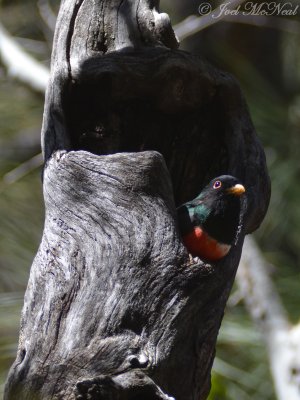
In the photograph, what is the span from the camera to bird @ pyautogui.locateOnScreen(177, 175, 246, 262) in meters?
3.01

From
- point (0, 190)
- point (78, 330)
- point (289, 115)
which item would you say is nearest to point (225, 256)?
point (78, 330)

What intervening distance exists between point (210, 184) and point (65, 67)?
697 millimetres

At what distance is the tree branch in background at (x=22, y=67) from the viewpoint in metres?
5.43

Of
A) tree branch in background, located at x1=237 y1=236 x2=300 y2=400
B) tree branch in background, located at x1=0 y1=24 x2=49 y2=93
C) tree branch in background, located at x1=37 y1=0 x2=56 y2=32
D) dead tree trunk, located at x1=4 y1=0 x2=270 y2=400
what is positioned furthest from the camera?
tree branch in background, located at x1=37 y1=0 x2=56 y2=32

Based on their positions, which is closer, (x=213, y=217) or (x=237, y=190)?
(x=237, y=190)

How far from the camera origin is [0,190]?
6.04 m

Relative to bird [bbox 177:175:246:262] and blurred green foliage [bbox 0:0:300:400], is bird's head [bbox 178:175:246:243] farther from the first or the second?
blurred green foliage [bbox 0:0:300:400]

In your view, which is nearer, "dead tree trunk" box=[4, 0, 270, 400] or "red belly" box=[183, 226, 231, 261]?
"dead tree trunk" box=[4, 0, 270, 400]

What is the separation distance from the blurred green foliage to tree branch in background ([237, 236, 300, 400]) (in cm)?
56

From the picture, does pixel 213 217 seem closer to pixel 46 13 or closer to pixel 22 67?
pixel 22 67

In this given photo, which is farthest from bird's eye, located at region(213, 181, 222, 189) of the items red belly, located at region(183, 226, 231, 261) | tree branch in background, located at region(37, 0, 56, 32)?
tree branch in background, located at region(37, 0, 56, 32)

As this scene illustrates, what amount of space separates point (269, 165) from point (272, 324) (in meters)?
1.69

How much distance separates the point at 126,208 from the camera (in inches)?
113

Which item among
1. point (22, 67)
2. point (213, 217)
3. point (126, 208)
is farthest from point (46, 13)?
point (126, 208)
